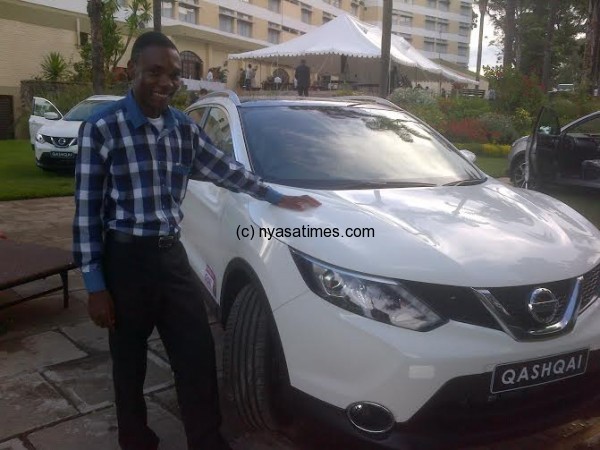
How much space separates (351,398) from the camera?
2236mm

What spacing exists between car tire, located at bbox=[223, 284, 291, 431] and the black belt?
0.49 m

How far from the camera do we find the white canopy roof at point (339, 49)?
64.9 feet

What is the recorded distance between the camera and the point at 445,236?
254 centimetres

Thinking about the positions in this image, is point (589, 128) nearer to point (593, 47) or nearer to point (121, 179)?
point (121, 179)

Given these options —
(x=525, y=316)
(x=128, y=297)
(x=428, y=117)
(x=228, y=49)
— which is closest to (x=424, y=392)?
(x=525, y=316)

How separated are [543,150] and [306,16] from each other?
4591 cm

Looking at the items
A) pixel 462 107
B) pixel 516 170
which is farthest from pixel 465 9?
pixel 516 170

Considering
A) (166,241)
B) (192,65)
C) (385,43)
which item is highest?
(192,65)

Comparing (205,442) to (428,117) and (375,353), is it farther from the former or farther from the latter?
(428,117)

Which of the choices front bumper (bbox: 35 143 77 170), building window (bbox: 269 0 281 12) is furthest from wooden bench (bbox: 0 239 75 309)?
building window (bbox: 269 0 281 12)

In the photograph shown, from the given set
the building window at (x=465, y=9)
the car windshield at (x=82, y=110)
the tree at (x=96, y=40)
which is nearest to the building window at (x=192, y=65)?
the tree at (x=96, y=40)

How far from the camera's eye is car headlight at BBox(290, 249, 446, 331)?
A: 7.30ft

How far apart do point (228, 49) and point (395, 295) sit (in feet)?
120

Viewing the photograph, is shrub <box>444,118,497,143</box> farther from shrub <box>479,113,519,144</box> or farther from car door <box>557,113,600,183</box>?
car door <box>557,113,600,183</box>
